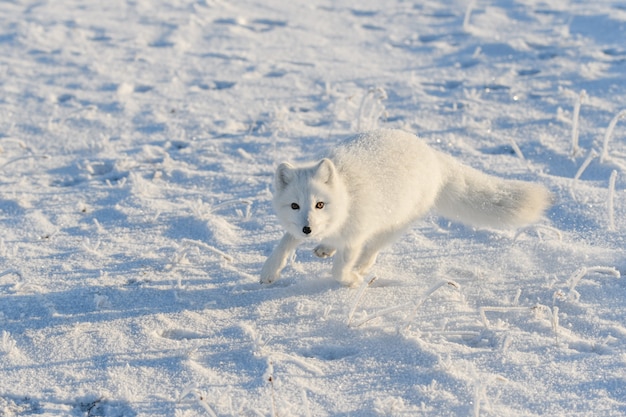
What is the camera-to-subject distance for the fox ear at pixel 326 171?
3250 millimetres

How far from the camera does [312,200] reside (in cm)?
325

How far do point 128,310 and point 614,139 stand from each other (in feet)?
13.1

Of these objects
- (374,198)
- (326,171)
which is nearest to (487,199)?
(374,198)

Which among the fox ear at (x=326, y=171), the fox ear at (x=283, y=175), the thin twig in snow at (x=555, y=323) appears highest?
the fox ear at (x=326, y=171)

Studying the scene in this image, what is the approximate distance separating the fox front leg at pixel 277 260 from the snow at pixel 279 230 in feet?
0.24

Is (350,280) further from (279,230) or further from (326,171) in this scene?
(279,230)

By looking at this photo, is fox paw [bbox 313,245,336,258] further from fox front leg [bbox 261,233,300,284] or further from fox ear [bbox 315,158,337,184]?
fox ear [bbox 315,158,337,184]

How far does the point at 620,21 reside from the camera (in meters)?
7.54

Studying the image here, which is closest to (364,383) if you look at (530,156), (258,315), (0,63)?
(258,315)

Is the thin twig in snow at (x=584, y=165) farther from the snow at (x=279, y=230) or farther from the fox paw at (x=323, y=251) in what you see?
the fox paw at (x=323, y=251)

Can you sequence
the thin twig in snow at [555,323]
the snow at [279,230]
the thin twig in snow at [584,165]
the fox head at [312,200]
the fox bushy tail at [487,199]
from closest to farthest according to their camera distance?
the snow at [279,230] → the thin twig in snow at [555,323] → the fox head at [312,200] → the fox bushy tail at [487,199] → the thin twig in snow at [584,165]

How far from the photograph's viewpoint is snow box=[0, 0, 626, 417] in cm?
270

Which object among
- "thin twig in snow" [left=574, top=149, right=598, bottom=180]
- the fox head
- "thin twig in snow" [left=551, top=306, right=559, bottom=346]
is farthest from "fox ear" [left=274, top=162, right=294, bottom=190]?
"thin twig in snow" [left=574, top=149, right=598, bottom=180]

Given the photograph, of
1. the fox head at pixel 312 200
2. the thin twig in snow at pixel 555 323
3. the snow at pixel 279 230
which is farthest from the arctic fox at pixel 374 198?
the thin twig in snow at pixel 555 323
